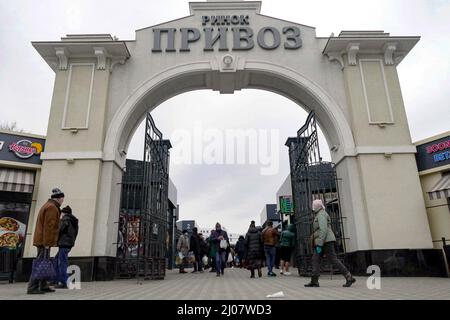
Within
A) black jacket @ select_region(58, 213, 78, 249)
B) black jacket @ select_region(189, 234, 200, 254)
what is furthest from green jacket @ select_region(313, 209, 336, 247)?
black jacket @ select_region(189, 234, 200, 254)

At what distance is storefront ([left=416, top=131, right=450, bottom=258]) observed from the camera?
916cm

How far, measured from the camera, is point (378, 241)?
9.11 meters

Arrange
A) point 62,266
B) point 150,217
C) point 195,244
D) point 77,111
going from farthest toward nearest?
1. point 195,244
2. point 77,111
3. point 150,217
4. point 62,266

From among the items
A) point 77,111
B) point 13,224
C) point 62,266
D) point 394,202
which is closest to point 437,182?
point 394,202

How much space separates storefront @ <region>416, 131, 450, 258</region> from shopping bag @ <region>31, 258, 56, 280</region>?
30.2ft

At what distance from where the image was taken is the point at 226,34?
11.5m

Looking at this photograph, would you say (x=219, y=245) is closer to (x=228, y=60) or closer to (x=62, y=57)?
(x=228, y=60)

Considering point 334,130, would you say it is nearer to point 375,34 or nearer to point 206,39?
point 375,34

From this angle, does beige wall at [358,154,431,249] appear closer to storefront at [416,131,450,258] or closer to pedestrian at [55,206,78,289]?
storefront at [416,131,450,258]

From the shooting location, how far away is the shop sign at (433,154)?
9.27m

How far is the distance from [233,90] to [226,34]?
6.40ft

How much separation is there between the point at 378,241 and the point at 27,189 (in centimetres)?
979

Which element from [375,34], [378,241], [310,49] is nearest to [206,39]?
[310,49]

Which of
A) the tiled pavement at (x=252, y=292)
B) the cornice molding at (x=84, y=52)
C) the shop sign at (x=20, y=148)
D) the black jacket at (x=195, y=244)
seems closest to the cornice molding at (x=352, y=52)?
the tiled pavement at (x=252, y=292)
